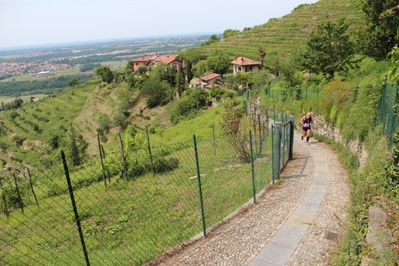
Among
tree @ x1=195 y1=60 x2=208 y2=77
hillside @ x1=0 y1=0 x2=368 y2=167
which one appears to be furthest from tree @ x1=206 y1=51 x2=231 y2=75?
hillside @ x1=0 y1=0 x2=368 y2=167

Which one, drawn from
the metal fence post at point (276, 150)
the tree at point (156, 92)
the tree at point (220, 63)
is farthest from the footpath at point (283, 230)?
the tree at point (156, 92)

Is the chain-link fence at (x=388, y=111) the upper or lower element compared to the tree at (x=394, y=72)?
lower

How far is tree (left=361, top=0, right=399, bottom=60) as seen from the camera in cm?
1556

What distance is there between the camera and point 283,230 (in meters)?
6.88

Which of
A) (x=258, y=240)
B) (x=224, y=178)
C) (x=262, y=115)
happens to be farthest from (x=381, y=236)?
(x=262, y=115)

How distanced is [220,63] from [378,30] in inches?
1709

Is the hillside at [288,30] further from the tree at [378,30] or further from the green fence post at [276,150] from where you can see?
the green fence post at [276,150]

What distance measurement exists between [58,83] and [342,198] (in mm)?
183926

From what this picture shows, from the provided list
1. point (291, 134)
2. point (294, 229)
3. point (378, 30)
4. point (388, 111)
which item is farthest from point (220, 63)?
point (294, 229)

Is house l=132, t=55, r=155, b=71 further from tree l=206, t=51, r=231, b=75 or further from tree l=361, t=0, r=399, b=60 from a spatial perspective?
tree l=361, t=0, r=399, b=60

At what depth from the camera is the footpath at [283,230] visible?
230 inches

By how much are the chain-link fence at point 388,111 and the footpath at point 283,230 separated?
214 cm

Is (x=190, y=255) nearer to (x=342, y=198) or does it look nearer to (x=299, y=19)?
(x=342, y=198)

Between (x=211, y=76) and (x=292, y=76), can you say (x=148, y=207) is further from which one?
(x=211, y=76)
